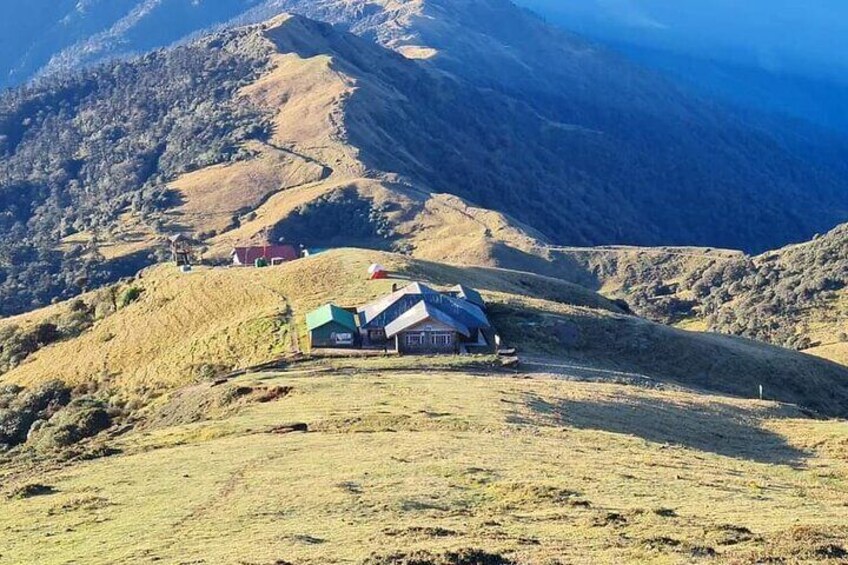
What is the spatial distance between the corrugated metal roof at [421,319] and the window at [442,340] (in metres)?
0.76

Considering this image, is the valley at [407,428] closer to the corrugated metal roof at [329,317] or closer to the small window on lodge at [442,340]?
the corrugated metal roof at [329,317]

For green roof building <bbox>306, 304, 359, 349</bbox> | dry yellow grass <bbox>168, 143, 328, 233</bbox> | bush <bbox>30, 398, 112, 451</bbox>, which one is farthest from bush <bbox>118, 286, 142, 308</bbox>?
dry yellow grass <bbox>168, 143, 328, 233</bbox>

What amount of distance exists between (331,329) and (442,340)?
22.7 feet

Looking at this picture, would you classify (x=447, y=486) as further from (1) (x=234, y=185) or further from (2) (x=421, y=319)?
(1) (x=234, y=185)

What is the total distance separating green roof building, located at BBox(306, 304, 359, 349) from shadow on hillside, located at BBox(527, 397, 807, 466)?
1954cm

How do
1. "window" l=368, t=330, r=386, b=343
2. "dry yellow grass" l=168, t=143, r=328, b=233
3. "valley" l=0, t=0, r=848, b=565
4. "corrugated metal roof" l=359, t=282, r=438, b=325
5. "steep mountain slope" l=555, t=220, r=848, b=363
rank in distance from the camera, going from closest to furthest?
1. "valley" l=0, t=0, r=848, b=565
2. "window" l=368, t=330, r=386, b=343
3. "corrugated metal roof" l=359, t=282, r=438, b=325
4. "steep mountain slope" l=555, t=220, r=848, b=363
5. "dry yellow grass" l=168, t=143, r=328, b=233

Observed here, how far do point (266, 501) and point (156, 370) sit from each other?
38214mm

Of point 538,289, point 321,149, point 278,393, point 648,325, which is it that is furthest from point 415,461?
point 321,149

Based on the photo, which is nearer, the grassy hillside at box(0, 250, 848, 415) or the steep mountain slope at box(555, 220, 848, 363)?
the grassy hillside at box(0, 250, 848, 415)

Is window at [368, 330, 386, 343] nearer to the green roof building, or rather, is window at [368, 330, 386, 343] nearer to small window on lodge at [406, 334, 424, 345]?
the green roof building

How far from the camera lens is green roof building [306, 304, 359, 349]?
6050 centimetres

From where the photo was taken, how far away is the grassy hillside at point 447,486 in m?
21.2

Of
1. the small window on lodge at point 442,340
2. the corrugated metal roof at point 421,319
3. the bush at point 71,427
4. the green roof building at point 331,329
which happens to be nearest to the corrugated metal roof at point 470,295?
the corrugated metal roof at point 421,319

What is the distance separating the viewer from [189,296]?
246 ft
